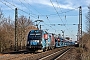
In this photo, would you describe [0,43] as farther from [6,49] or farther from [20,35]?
[20,35]

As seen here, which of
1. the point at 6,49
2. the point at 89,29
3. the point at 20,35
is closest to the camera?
the point at 6,49

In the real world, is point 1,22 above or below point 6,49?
above

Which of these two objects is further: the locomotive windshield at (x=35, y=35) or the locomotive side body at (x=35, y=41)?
the locomotive windshield at (x=35, y=35)

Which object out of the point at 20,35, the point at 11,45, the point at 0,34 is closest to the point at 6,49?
the point at 11,45

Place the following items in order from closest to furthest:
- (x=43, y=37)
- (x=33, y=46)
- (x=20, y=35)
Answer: (x=33, y=46) < (x=43, y=37) < (x=20, y=35)

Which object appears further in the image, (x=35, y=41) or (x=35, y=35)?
(x=35, y=35)

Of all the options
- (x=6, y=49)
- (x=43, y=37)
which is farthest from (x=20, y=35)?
(x=43, y=37)

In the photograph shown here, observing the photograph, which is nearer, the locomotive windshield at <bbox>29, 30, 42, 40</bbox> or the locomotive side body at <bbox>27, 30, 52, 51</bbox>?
the locomotive side body at <bbox>27, 30, 52, 51</bbox>

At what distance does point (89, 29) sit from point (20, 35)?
63.2 feet

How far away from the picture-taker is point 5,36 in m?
44.0

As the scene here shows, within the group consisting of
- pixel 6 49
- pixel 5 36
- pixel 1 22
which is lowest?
pixel 6 49

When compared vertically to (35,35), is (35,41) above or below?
below

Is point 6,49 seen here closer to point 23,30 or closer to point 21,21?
point 23,30

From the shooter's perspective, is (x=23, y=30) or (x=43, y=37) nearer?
(x=43, y=37)
